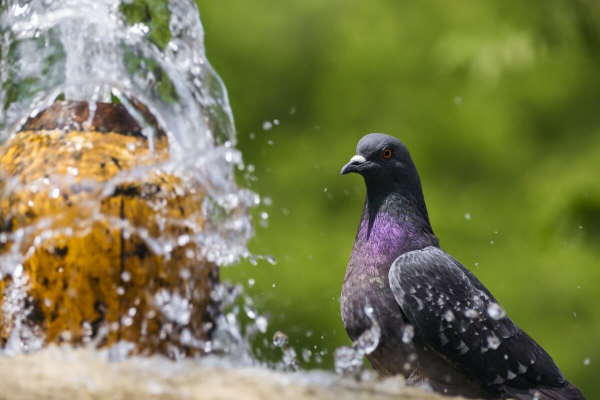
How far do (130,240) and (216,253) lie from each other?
32 cm

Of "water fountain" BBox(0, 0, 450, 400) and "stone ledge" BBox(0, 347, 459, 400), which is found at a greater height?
"water fountain" BBox(0, 0, 450, 400)

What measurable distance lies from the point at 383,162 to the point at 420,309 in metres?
0.61

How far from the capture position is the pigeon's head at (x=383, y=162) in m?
3.31

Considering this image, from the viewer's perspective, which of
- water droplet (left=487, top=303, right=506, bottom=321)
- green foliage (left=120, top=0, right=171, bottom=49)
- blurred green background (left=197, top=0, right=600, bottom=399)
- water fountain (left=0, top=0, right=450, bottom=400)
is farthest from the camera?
blurred green background (left=197, top=0, right=600, bottom=399)

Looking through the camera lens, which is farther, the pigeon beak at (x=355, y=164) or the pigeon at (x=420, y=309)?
the pigeon beak at (x=355, y=164)

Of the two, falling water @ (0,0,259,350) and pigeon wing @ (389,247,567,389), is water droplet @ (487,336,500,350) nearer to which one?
pigeon wing @ (389,247,567,389)

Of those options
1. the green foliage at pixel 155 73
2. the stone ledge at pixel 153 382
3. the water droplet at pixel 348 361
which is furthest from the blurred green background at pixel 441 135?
the stone ledge at pixel 153 382

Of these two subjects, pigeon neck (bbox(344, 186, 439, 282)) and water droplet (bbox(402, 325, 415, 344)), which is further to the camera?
pigeon neck (bbox(344, 186, 439, 282))

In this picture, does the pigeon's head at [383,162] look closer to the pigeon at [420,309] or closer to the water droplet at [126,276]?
the pigeon at [420,309]

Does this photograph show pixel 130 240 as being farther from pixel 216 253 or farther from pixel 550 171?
pixel 550 171

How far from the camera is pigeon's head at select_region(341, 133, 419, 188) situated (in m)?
3.31

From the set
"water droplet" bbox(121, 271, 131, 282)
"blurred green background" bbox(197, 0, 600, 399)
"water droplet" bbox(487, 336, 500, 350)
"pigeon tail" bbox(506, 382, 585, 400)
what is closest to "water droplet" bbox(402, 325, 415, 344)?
"water droplet" bbox(487, 336, 500, 350)

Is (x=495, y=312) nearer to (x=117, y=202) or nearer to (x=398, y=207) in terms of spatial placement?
(x=398, y=207)

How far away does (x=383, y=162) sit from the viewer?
333cm
